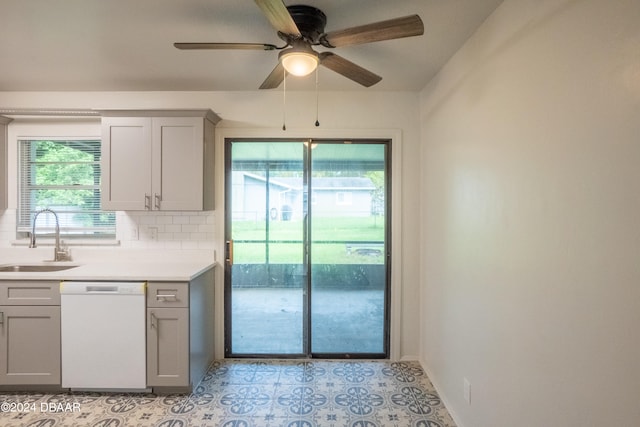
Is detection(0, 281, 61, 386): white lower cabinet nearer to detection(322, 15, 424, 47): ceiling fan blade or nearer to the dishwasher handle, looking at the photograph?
the dishwasher handle

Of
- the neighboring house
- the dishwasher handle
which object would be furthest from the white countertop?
the neighboring house

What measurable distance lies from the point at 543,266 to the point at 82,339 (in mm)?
2858

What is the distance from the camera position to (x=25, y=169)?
3008 millimetres

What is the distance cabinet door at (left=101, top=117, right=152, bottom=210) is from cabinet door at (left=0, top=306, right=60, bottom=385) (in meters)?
0.91

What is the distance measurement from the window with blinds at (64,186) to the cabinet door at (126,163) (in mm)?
427

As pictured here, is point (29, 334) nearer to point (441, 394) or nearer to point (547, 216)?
point (441, 394)

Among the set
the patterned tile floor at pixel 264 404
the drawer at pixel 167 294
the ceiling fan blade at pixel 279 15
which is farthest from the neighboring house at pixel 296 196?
the ceiling fan blade at pixel 279 15

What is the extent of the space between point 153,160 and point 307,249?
1.49 metres

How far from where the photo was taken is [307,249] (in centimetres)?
303

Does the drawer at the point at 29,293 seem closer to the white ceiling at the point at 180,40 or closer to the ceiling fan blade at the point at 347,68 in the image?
the white ceiling at the point at 180,40

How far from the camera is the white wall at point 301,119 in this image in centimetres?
293

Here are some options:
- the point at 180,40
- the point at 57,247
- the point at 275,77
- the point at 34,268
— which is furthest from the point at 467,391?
the point at 34,268

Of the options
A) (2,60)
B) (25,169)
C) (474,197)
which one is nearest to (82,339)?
(25,169)

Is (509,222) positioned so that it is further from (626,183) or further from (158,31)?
(158,31)
